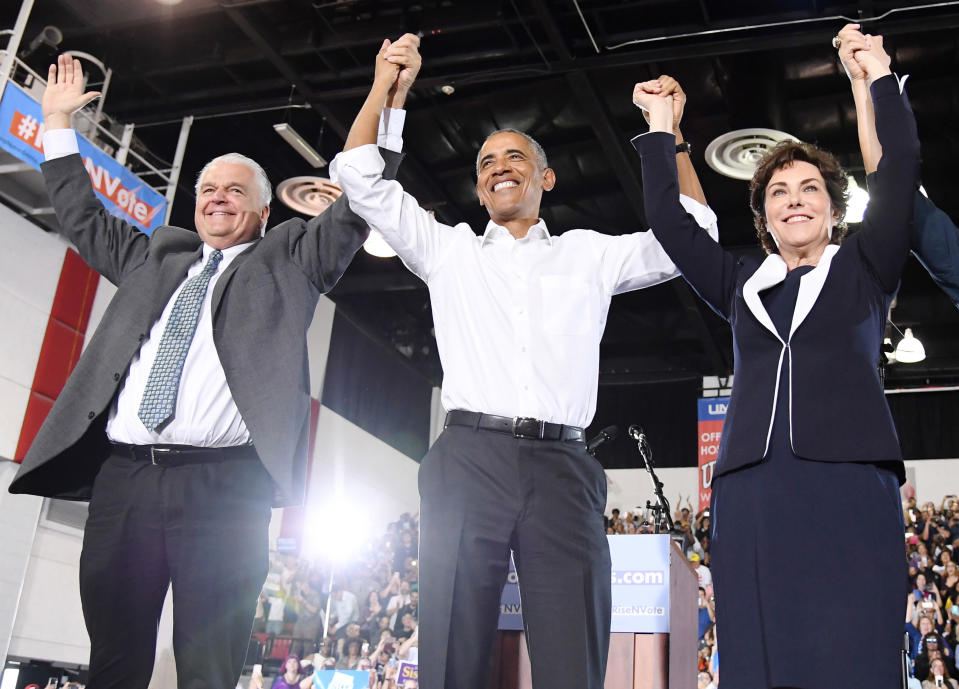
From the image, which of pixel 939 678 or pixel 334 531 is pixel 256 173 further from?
pixel 334 531

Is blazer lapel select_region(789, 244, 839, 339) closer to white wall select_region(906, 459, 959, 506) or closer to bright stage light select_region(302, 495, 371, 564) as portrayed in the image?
bright stage light select_region(302, 495, 371, 564)

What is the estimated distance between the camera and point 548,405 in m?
1.96

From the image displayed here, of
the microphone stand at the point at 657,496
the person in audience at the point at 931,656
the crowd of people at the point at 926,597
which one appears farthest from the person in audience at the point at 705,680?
the microphone stand at the point at 657,496

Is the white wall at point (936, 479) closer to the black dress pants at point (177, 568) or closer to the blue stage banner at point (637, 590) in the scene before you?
the blue stage banner at point (637, 590)

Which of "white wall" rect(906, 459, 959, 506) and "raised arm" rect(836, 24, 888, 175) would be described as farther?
"white wall" rect(906, 459, 959, 506)

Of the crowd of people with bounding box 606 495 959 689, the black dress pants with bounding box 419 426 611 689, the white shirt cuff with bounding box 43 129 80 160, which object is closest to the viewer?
the black dress pants with bounding box 419 426 611 689

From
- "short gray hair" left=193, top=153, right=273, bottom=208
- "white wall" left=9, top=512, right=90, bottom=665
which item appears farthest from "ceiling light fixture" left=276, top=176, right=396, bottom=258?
"short gray hair" left=193, top=153, right=273, bottom=208

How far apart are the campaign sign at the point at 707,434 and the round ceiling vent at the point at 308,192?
6.20m

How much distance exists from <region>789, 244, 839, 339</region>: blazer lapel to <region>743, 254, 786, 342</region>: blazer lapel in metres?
0.04

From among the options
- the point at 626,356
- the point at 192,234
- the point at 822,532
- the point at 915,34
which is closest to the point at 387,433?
the point at 626,356

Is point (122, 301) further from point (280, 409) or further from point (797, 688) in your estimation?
point (797, 688)

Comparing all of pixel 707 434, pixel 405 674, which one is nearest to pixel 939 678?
pixel 405 674

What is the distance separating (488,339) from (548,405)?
0.22 metres

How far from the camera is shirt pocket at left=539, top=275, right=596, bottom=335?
2.08 m
